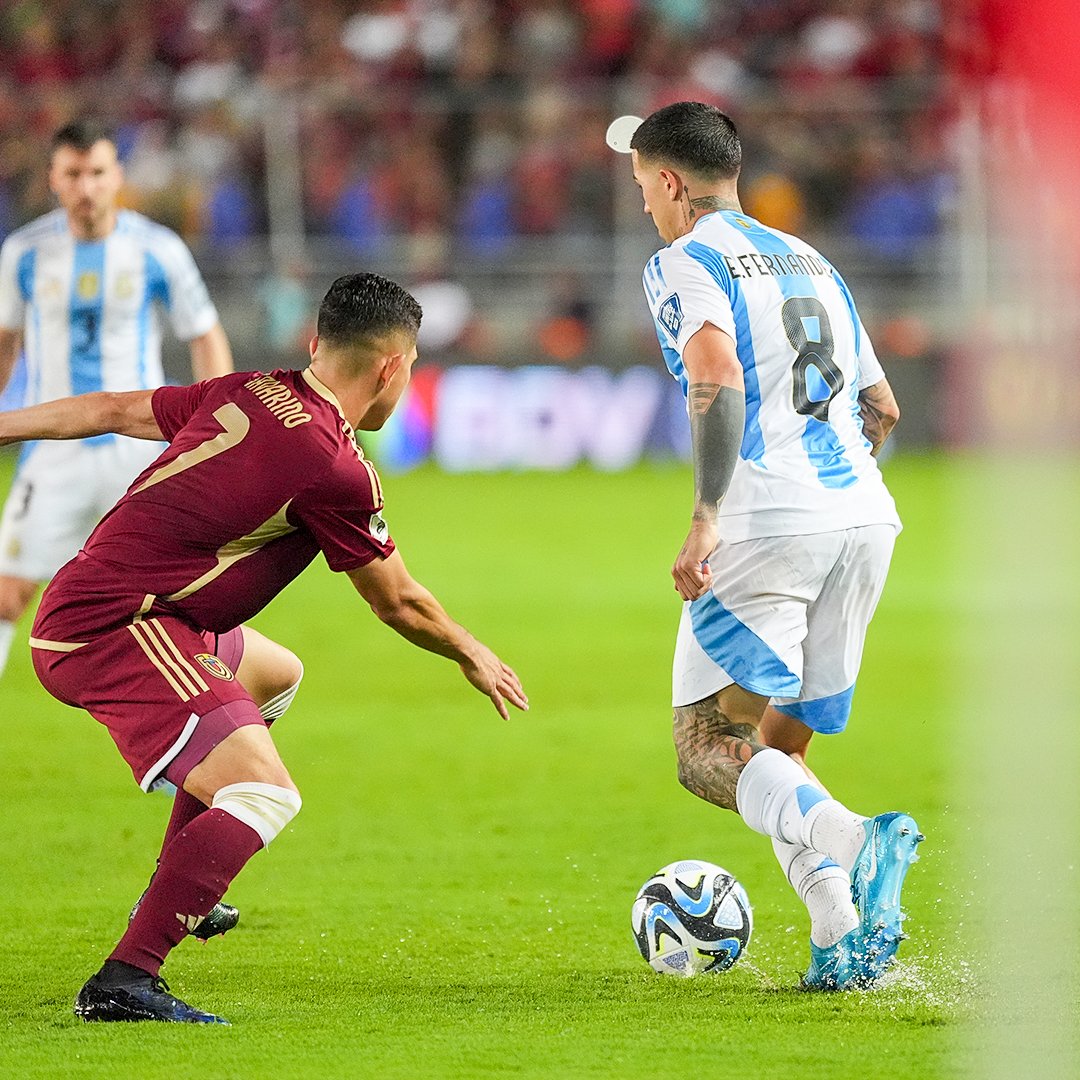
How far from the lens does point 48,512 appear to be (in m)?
6.88

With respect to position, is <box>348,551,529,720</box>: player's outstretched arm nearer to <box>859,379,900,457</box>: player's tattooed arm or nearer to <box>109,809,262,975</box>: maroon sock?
<box>109,809,262,975</box>: maroon sock

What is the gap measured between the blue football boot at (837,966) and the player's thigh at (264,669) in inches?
62.9

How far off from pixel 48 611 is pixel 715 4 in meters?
18.3

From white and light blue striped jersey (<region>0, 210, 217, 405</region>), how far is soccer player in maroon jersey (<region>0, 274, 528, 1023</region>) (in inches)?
121

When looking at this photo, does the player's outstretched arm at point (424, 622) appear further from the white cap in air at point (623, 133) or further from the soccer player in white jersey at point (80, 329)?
the soccer player in white jersey at point (80, 329)

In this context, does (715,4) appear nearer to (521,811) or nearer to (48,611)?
(521,811)

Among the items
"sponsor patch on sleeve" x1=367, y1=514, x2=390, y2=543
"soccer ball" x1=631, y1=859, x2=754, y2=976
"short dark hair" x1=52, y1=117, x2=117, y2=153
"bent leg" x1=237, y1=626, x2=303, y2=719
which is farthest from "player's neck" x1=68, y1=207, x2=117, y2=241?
"soccer ball" x1=631, y1=859, x2=754, y2=976

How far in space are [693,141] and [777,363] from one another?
0.61m

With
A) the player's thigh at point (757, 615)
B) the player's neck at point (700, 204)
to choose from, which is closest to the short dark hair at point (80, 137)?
the player's neck at point (700, 204)

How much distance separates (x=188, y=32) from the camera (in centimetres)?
2075

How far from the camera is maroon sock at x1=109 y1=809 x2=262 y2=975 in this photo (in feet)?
12.3

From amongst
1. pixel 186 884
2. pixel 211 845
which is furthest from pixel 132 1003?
pixel 211 845

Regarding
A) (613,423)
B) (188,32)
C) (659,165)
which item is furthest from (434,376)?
(659,165)

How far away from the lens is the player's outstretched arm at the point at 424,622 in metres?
4.03
